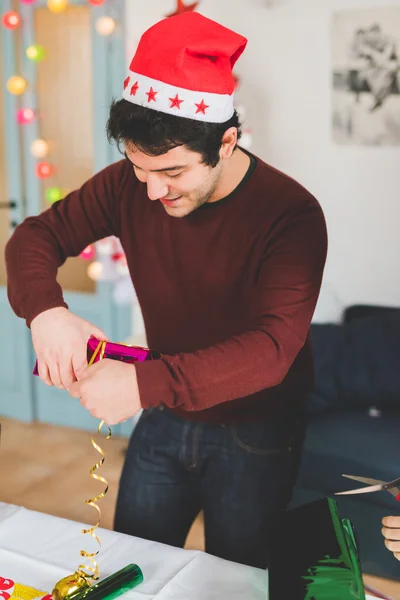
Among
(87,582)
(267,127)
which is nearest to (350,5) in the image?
(267,127)

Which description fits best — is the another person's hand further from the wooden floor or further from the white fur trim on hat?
the wooden floor

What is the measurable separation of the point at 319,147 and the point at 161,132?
2.27 metres

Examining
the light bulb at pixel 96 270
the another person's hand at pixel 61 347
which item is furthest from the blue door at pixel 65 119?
the another person's hand at pixel 61 347

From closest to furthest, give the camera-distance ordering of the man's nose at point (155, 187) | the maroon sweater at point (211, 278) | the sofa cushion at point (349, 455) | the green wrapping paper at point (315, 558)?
the green wrapping paper at point (315, 558)
the maroon sweater at point (211, 278)
the man's nose at point (155, 187)
the sofa cushion at point (349, 455)

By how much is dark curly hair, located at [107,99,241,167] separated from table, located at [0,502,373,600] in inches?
26.6

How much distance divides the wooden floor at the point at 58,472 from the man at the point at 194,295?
3.77 feet

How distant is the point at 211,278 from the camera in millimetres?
1427

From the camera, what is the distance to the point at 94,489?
317 centimetres

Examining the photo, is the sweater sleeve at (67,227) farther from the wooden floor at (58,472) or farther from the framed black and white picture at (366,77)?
the framed black and white picture at (366,77)

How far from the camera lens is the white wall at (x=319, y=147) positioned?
3279 millimetres

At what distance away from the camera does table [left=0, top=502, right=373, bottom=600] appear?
117 centimetres

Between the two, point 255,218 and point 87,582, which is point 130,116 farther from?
point 87,582

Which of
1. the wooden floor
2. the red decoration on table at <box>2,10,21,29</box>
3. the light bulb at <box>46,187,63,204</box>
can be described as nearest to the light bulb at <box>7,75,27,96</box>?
the red decoration on table at <box>2,10,21,29</box>

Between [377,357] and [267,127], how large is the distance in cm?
120
